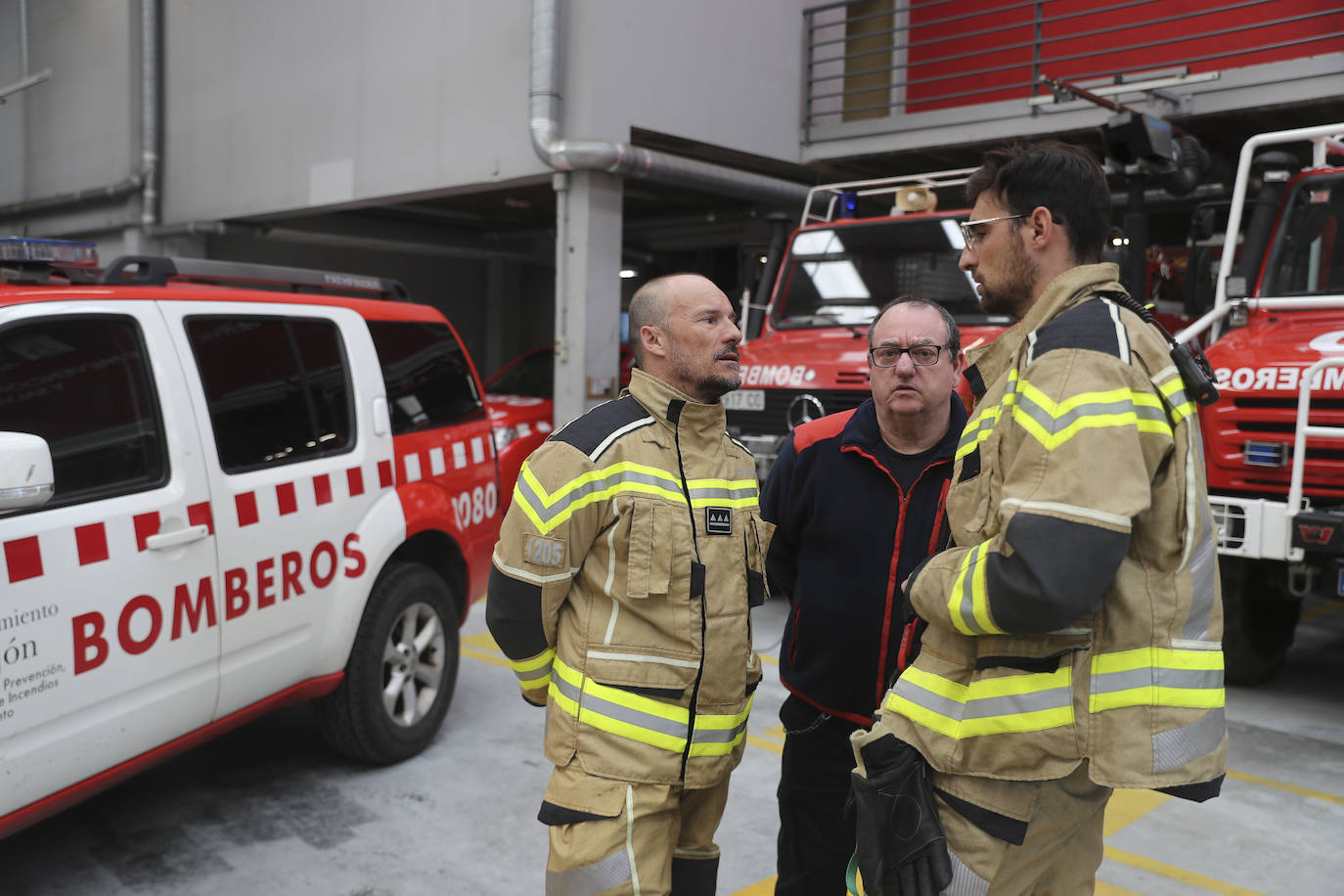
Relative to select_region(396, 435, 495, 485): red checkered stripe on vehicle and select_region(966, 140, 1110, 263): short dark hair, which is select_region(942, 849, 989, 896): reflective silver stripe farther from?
select_region(396, 435, 495, 485): red checkered stripe on vehicle

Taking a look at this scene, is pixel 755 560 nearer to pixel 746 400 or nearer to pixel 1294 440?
pixel 1294 440

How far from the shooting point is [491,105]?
1002cm

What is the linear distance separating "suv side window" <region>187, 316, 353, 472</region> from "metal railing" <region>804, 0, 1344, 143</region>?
7331 mm

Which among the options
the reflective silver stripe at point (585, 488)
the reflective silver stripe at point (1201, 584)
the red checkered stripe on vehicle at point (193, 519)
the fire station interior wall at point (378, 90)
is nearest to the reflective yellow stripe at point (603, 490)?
the reflective silver stripe at point (585, 488)

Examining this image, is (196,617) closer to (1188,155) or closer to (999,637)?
(999,637)

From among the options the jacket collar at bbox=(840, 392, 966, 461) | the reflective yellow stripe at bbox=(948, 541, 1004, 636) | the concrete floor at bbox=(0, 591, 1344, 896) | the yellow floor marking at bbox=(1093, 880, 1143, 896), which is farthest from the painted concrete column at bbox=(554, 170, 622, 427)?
the reflective yellow stripe at bbox=(948, 541, 1004, 636)

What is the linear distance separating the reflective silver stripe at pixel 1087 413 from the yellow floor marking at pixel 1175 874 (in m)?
2.50


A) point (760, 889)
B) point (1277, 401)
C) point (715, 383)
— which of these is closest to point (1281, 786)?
point (1277, 401)

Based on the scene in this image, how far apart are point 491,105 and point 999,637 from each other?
920 centimetres

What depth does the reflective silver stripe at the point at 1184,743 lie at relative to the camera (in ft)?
5.56

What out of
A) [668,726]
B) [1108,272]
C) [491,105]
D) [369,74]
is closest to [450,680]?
[668,726]

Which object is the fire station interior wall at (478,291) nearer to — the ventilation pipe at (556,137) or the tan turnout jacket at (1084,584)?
the ventilation pipe at (556,137)

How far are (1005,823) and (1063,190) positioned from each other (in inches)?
41.0

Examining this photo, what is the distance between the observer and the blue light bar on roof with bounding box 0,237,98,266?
3.27 metres
